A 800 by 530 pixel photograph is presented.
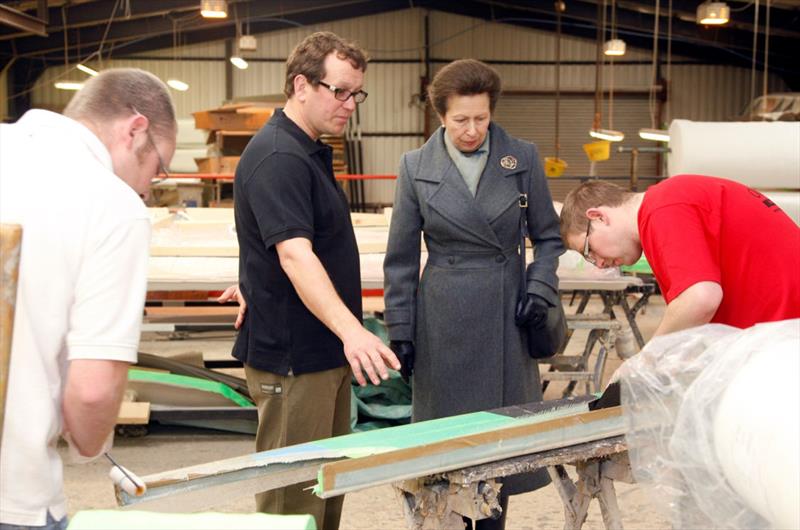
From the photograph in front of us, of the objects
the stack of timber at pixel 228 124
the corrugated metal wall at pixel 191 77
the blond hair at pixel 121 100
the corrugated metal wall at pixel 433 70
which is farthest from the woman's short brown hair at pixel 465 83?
the corrugated metal wall at pixel 191 77

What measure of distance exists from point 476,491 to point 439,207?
102 centimetres

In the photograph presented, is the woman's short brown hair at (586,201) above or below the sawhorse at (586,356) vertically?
above

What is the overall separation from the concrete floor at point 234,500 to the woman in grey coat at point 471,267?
3.02 feet

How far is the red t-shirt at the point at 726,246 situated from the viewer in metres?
2.08

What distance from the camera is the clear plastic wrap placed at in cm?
160

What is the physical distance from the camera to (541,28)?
17000 mm

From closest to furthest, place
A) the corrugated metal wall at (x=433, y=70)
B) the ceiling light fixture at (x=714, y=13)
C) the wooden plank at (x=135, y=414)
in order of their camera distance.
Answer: the wooden plank at (x=135, y=414), the ceiling light fixture at (x=714, y=13), the corrugated metal wall at (x=433, y=70)

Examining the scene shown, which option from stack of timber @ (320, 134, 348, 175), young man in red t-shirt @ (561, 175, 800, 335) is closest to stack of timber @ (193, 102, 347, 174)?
stack of timber @ (320, 134, 348, 175)

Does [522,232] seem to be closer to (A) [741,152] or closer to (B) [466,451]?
(B) [466,451]

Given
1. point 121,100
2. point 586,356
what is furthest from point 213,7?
point 121,100

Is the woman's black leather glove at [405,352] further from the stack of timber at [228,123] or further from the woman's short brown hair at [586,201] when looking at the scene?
the stack of timber at [228,123]

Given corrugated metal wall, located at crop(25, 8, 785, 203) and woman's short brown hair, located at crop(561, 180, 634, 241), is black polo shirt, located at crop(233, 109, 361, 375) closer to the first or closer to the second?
woman's short brown hair, located at crop(561, 180, 634, 241)

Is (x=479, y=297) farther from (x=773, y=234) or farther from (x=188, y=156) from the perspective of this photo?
(x=188, y=156)

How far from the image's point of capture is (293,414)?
261 cm
